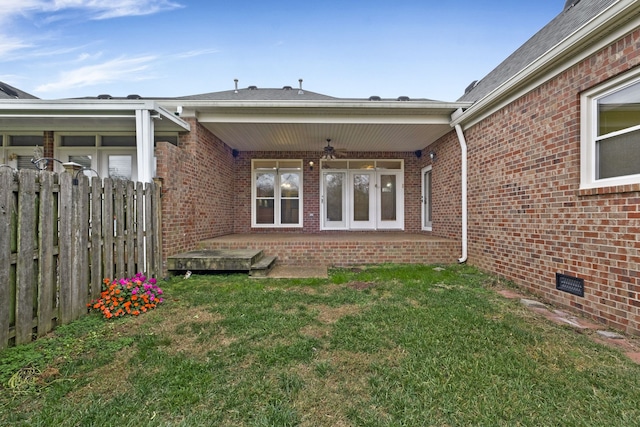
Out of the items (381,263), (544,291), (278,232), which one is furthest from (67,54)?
(544,291)

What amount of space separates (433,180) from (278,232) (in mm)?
4709

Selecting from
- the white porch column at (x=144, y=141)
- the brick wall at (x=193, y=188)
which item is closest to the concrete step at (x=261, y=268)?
the brick wall at (x=193, y=188)

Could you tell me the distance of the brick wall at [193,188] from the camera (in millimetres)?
4723

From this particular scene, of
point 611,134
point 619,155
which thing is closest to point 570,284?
point 619,155

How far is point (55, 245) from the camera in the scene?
104 inches

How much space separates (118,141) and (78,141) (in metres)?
0.98

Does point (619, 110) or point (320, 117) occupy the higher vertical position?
point (320, 117)

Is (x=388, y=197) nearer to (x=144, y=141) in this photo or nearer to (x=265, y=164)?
(x=265, y=164)

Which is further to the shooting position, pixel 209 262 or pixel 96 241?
pixel 209 262

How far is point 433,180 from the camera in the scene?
7.50m

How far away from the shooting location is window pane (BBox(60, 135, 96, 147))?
260 inches

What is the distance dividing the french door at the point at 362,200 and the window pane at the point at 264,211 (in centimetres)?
165

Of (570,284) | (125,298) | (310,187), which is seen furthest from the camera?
(310,187)

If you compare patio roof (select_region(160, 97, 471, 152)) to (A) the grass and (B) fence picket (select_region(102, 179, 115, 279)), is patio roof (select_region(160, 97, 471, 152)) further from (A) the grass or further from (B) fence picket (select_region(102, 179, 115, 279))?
(A) the grass
